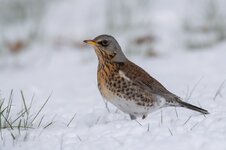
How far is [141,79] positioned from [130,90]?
0.20 metres

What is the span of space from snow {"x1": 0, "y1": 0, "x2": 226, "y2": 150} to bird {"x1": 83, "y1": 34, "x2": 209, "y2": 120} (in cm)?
12

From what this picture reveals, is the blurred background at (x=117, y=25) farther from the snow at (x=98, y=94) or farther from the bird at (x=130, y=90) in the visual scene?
the bird at (x=130, y=90)

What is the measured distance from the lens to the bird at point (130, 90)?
5.93 meters

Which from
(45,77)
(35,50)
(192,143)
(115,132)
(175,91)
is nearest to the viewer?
(192,143)

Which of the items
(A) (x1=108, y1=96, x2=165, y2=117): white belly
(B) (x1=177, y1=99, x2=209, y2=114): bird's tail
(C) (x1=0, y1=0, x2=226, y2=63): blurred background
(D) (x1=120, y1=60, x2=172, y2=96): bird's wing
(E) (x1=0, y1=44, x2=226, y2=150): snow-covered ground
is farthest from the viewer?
(C) (x1=0, y1=0, x2=226, y2=63): blurred background

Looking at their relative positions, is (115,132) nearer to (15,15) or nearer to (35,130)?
(35,130)

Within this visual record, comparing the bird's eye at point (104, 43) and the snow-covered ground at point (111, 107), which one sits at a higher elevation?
the bird's eye at point (104, 43)

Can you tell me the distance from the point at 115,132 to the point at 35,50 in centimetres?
613

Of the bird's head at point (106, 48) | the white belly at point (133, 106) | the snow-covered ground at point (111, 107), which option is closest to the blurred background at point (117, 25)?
the snow-covered ground at point (111, 107)

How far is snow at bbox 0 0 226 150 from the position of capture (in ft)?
15.5

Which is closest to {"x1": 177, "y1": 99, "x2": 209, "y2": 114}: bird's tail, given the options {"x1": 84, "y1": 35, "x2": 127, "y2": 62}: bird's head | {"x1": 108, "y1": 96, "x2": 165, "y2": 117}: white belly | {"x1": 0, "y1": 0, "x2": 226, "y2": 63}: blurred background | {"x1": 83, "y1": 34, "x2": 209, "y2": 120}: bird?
{"x1": 83, "y1": 34, "x2": 209, "y2": 120}: bird

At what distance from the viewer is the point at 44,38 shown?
11.2 metres

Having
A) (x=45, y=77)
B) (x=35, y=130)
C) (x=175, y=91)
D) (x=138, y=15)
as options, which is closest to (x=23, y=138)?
(x=35, y=130)

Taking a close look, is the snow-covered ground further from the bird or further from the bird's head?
the bird's head
